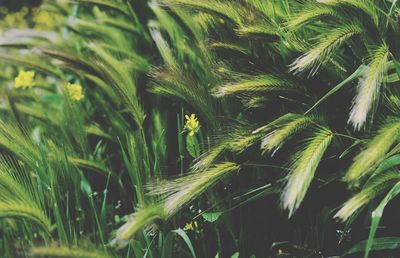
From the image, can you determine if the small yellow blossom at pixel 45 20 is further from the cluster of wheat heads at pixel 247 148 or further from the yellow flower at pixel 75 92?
the cluster of wheat heads at pixel 247 148

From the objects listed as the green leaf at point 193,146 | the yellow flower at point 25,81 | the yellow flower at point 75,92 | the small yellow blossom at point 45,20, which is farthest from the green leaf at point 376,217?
the small yellow blossom at point 45,20

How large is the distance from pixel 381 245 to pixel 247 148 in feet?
1.23

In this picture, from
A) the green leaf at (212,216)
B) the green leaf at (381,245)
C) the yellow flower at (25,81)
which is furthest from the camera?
the yellow flower at (25,81)

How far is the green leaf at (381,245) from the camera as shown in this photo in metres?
1.36

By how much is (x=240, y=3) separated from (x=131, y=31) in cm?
84

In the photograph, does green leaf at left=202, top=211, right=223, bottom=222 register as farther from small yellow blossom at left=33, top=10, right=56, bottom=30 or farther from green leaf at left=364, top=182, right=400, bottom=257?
small yellow blossom at left=33, top=10, right=56, bottom=30

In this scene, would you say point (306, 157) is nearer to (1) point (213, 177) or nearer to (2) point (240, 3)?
(1) point (213, 177)

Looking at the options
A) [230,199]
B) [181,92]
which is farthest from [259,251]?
[181,92]

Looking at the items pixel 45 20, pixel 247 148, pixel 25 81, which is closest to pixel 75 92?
pixel 25 81

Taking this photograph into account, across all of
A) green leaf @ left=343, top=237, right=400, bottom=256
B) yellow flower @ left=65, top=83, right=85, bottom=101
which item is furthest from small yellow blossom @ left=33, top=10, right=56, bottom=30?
green leaf @ left=343, top=237, right=400, bottom=256

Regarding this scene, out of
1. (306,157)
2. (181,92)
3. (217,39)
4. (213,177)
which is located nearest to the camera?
(306,157)

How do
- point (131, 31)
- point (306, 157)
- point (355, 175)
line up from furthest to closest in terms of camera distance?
point (131, 31) → point (306, 157) → point (355, 175)

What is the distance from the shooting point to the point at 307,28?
65.5 inches

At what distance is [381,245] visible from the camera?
1.37m
